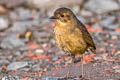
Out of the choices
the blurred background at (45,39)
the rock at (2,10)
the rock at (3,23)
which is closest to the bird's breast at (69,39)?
the blurred background at (45,39)

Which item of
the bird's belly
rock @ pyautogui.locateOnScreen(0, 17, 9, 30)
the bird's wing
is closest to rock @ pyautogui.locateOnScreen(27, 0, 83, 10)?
rock @ pyautogui.locateOnScreen(0, 17, 9, 30)

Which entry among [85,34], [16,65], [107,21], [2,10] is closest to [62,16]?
[85,34]

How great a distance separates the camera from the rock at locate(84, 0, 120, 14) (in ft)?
47.4

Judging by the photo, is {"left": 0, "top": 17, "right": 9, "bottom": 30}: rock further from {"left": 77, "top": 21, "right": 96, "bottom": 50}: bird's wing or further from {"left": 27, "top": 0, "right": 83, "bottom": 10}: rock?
{"left": 77, "top": 21, "right": 96, "bottom": 50}: bird's wing

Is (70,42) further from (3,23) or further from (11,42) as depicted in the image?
(3,23)

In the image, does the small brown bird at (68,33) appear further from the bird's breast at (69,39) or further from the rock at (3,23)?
the rock at (3,23)

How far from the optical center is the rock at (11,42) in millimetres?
12148

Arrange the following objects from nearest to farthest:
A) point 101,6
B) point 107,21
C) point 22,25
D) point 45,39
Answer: point 45,39 < point 107,21 < point 22,25 < point 101,6

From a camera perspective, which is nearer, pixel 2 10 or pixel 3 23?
pixel 3 23

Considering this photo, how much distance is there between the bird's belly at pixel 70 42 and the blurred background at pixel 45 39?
68 cm

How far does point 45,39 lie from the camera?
12570mm

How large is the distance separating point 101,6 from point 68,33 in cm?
666

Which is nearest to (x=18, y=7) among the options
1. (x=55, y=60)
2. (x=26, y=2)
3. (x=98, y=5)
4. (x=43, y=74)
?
(x=26, y=2)

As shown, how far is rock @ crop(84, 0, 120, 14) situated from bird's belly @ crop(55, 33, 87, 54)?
6277mm
